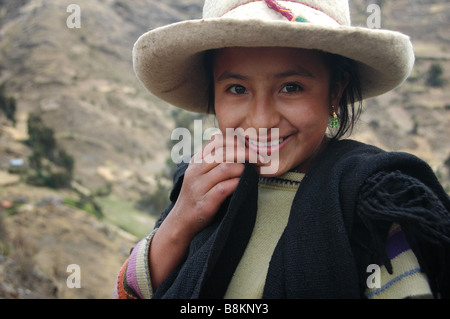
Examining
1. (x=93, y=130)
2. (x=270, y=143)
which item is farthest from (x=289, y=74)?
(x=93, y=130)

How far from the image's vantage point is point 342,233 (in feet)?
3.00

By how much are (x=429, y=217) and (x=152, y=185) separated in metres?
15.1

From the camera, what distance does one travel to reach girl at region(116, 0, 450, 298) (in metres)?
0.88

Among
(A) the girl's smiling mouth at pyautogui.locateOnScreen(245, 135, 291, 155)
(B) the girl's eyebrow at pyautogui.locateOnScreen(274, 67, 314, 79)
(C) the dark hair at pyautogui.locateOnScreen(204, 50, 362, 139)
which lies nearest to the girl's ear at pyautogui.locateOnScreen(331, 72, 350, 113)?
(C) the dark hair at pyautogui.locateOnScreen(204, 50, 362, 139)

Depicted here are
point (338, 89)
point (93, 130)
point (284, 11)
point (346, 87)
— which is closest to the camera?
point (284, 11)

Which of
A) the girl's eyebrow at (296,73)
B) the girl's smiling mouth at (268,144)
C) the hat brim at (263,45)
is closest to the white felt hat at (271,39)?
the hat brim at (263,45)

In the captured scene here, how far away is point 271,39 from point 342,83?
46 cm

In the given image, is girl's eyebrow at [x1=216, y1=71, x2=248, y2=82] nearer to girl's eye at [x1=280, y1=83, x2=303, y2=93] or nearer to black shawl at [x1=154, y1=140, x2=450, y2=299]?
girl's eye at [x1=280, y1=83, x2=303, y2=93]

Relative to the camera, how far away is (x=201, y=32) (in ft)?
3.63

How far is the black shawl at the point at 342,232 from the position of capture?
85cm

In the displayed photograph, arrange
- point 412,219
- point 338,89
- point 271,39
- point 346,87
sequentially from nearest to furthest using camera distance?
point 412,219
point 271,39
point 338,89
point 346,87

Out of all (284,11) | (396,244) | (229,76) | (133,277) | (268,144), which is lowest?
(133,277)

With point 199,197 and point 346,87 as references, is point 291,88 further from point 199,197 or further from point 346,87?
point 199,197

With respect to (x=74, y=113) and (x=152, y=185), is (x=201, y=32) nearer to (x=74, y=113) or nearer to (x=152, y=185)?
(x=152, y=185)
